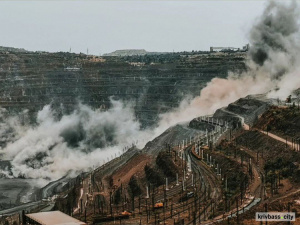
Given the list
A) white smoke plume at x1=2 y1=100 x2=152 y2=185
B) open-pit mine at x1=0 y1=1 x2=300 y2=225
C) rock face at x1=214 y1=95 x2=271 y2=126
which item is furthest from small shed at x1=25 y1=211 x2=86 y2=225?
white smoke plume at x1=2 y1=100 x2=152 y2=185

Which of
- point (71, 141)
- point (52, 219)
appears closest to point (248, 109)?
point (71, 141)

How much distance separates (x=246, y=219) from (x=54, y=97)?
139403mm

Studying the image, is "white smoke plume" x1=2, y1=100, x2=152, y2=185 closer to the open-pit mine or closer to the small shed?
the open-pit mine

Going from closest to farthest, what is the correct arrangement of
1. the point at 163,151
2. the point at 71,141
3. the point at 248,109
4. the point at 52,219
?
the point at 52,219 → the point at 163,151 → the point at 248,109 → the point at 71,141

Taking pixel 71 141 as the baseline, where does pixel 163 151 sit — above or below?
above

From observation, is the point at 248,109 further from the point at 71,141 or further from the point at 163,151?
the point at 71,141

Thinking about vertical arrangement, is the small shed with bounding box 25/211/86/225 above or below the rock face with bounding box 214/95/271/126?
below

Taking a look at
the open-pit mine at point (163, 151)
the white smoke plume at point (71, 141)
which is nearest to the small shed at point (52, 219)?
the open-pit mine at point (163, 151)

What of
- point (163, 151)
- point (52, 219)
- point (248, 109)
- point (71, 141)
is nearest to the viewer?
point (52, 219)

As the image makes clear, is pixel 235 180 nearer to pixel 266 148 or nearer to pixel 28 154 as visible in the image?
pixel 266 148

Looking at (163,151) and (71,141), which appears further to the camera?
(71,141)

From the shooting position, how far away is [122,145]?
172500 millimetres

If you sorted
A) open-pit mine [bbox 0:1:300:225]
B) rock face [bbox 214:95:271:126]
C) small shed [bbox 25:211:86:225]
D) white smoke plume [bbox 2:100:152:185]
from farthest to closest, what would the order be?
1. white smoke plume [bbox 2:100:152:185]
2. rock face [bbox 214:95:271:126]
3. open-pit mine [bbox 0:1:300:225]
4. small shed [bbox 25:211:86:225]

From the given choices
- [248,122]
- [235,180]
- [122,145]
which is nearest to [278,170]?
[235,180]
